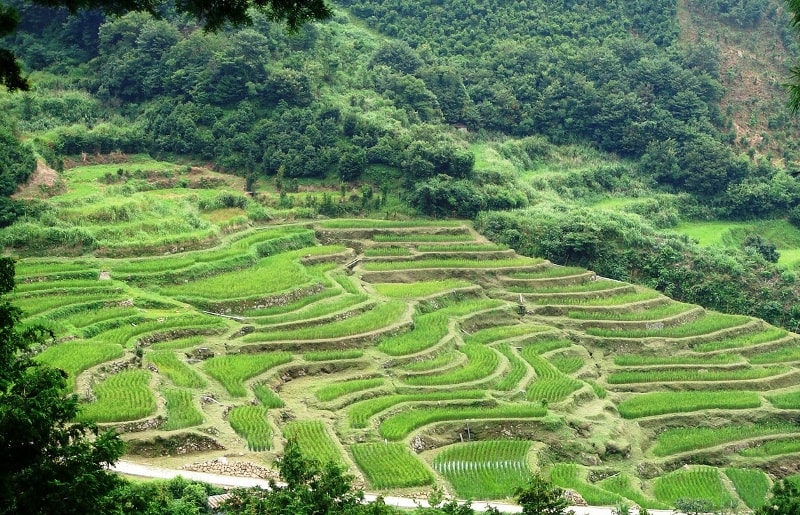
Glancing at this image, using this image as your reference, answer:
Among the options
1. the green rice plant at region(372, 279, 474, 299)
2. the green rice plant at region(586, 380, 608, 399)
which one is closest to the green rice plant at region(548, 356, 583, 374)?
the green rice plant at region(586, 380, 608, 399)

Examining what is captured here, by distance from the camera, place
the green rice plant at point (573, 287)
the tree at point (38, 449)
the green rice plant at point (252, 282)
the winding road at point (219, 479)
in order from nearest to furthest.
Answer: the tree at point (38, 449), the winding road at point (219, 479), the green rice plant at point (252, 282), the green rice plant at point (573, 287)

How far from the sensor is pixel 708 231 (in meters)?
47.9

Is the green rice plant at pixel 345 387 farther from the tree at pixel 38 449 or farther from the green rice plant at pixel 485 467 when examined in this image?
the tree at pixel 38 449

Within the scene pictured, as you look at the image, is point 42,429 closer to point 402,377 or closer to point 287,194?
point 402,377

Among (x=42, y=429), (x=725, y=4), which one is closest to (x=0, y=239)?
→ (x=42, y=429)

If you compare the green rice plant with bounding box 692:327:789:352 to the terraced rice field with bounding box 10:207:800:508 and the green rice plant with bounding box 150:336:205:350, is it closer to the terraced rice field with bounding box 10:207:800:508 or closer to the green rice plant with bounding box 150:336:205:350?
the terraced rice field with bounding box 10:207:800:508

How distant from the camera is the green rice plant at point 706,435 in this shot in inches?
1081

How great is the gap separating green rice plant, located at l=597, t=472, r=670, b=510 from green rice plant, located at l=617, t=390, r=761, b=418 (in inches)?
159

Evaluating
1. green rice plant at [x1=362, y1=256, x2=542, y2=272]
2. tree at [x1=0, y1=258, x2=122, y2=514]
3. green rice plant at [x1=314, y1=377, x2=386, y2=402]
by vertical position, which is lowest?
green rice plant at [x1=314, y1=377, x2=386, y2=402]

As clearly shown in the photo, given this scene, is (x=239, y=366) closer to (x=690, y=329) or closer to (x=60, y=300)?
(x=60, y=300)

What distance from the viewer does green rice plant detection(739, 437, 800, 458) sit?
90.7ft

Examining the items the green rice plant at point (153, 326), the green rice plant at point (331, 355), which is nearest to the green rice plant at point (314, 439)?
the green rice plant at point (331, 355)

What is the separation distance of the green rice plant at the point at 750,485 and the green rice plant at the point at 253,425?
1287 cm

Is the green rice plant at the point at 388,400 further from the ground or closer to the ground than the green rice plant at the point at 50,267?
closer to the ground
